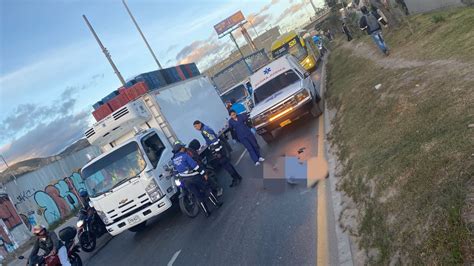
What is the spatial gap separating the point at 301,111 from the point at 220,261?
732cm

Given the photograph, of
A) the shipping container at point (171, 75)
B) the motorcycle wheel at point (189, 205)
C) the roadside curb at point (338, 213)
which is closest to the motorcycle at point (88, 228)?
the motorcycle wheel at point (189, 205)

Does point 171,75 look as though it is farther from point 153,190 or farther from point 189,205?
point 189,205

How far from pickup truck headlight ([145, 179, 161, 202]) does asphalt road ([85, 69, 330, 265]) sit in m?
0.88

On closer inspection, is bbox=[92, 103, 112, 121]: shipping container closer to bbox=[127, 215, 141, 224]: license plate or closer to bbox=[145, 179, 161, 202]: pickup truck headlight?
bbox=[145, 179, 161, 202]: pickup truck headlight

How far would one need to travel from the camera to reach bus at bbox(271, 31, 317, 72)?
30.5 meters

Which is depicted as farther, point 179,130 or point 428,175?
point 179,130

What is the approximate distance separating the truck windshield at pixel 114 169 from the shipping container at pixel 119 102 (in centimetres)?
213

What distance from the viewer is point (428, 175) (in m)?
4.85

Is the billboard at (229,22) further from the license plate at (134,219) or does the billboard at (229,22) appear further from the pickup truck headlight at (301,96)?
the license plate at (134,219)

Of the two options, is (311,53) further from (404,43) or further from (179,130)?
(179,130)

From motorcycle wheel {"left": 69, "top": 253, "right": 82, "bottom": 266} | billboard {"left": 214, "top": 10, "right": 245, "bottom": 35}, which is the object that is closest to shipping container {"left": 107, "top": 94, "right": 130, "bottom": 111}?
motorcycle wheel {"left": 69, "top": 253, "right": 82, "bottom": 266}

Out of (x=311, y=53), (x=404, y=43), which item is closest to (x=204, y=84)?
(x=404, y=43)

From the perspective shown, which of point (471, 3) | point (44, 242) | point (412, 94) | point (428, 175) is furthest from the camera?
point (471, 3)

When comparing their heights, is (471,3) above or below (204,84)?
below
